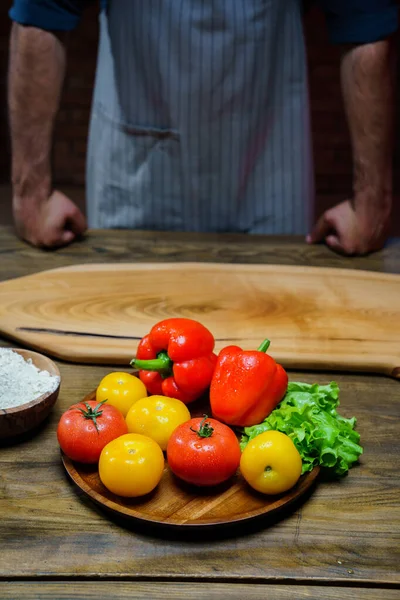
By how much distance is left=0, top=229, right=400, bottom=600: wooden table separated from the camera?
2.42ft

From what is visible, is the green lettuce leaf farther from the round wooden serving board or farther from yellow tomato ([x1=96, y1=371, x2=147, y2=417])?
yellow tomato ([x1=96, y1=371, x2=147, y2=417])

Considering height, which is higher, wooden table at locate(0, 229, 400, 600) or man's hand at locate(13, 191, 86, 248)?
man's hand at locate(13, 191, 86, 248)

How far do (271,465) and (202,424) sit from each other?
99 millimetres

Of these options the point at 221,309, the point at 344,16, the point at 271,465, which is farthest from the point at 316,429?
the point at 344,16

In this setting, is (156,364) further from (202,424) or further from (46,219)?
(46,219)

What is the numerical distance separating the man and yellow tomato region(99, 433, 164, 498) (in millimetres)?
1042

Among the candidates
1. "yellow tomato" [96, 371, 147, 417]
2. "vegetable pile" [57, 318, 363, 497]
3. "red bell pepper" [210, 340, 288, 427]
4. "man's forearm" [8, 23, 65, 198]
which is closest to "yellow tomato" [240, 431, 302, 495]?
"vegetable pile" [57, 318, 363, 497]

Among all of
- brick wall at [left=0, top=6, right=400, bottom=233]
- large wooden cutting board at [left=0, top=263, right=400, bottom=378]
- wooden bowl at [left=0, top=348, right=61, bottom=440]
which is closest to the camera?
Answer: wooden bowl at [left=0, top=348, right=61, bottom=440]

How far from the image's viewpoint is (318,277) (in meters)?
1.59

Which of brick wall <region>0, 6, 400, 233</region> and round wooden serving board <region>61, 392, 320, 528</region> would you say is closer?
round wooden serving board <region>61, 392, 320, 528</region>

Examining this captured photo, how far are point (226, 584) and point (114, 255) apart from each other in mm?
1137

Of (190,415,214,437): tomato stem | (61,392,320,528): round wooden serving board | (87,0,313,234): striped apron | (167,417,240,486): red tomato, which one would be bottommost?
(61,392,320,528): round wooden serving board

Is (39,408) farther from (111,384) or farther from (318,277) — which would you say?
(318,277)

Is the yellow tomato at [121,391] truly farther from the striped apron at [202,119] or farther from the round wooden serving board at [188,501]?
the striped apron at [202,119]
